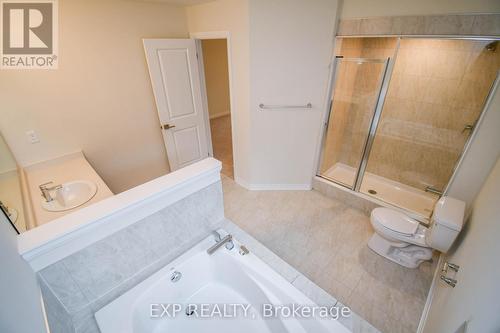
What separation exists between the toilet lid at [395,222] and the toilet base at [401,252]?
0.54ft

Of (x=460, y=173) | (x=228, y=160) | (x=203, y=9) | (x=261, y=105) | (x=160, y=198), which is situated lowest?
(x=228, y=160)

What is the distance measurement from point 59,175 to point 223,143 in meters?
2.74

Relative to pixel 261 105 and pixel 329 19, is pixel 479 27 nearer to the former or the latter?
pixel 329 19

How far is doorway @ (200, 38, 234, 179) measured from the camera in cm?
464

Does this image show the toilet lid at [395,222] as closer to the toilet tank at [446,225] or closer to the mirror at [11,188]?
the toilet tank at [446,225]

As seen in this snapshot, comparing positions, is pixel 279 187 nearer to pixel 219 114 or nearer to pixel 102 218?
pixel 102 218

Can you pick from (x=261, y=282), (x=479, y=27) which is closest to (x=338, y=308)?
(x=261, y=282)

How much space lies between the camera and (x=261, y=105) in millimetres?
2320

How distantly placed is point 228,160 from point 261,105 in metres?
1.46

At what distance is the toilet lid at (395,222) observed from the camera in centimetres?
174

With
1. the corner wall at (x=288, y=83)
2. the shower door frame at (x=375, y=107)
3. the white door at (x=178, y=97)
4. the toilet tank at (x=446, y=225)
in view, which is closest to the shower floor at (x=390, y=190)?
the shower door frame at (x=375, y=107)

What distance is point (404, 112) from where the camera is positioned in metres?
2.55

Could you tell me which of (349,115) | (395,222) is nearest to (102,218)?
(395,222)

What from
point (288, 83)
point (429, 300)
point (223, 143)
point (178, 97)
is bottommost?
point (429, 300)
